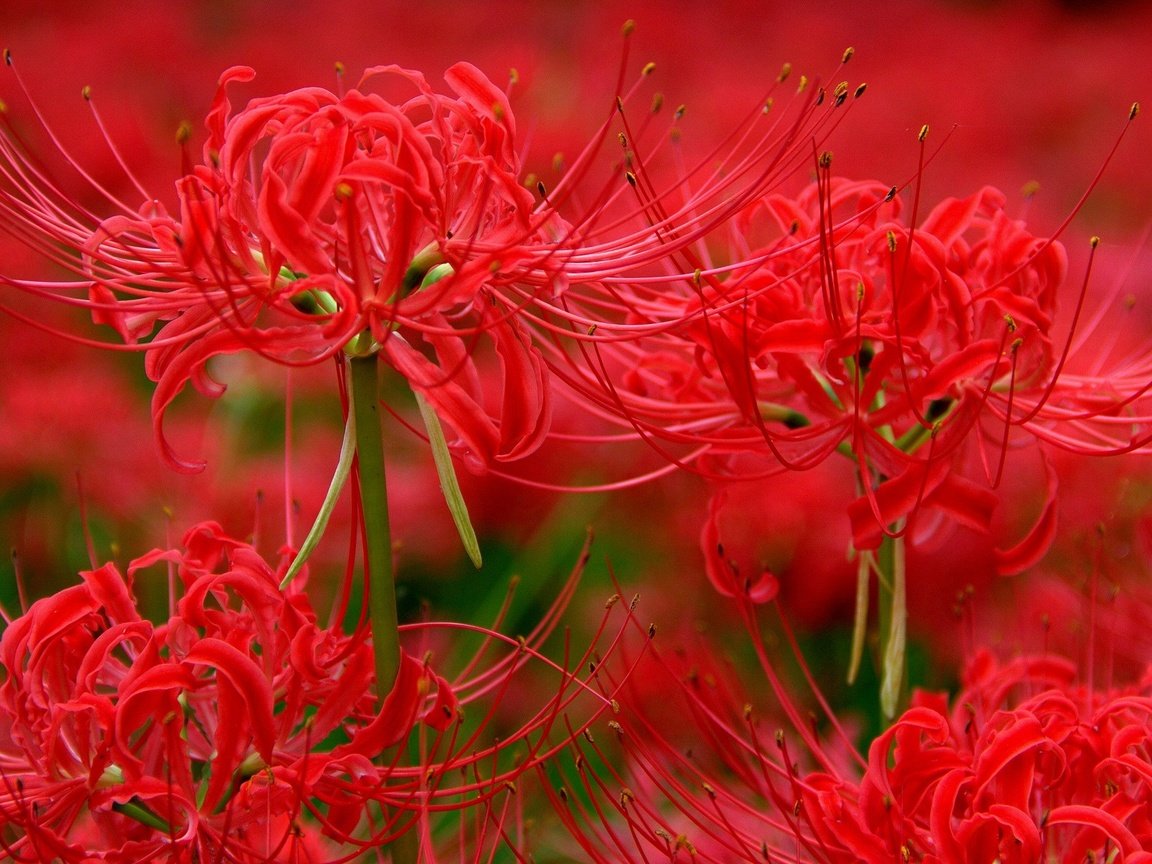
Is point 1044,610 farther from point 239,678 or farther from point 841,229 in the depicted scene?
point 239,678

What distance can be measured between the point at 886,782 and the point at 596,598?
1089 mm

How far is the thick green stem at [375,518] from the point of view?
84 centimetres

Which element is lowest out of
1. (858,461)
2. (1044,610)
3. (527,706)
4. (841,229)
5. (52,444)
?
(527,706)

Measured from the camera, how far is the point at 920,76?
3742 millimetres

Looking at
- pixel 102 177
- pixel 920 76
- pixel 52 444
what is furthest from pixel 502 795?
pixel 920 76

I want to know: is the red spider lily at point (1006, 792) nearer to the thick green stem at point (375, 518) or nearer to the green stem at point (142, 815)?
the thick green stem at point (375, 518)

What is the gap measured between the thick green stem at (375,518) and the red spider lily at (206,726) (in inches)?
0.6

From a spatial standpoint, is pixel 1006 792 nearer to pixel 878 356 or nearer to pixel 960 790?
pixel 960 790

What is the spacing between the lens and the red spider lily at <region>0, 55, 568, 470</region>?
2.64 ft

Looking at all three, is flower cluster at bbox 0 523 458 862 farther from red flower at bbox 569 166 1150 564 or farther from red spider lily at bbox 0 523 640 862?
red flower at bbox 569 166 1150 564

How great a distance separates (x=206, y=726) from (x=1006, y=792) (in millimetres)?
573

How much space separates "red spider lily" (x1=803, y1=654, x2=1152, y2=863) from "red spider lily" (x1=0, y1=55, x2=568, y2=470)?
0.36m

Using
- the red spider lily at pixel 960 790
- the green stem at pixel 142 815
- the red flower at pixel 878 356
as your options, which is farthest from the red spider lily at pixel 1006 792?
the green stem at pixel 142 815

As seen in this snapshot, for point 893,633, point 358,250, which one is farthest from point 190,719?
point 893,633
